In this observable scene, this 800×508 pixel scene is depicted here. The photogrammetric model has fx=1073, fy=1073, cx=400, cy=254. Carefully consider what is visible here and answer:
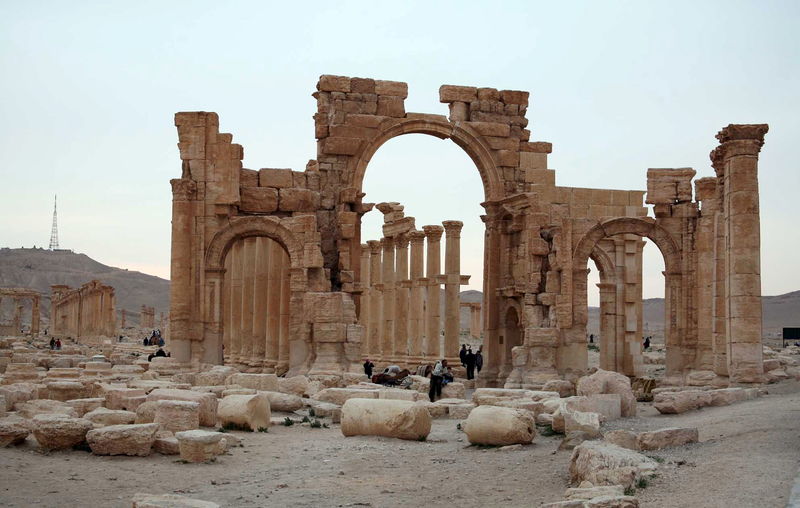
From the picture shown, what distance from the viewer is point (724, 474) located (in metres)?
10.0

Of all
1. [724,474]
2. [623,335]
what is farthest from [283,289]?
[724,474]

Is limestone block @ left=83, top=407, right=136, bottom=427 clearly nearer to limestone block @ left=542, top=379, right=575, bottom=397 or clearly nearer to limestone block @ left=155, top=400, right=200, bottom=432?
limestone block @ left=155, top=400, right=200, bottom=432

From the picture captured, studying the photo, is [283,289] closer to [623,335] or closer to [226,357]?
[226,357]

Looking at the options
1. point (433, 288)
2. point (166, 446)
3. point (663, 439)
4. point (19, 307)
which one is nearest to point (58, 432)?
point (166, 446)

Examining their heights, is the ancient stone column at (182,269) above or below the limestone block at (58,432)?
above

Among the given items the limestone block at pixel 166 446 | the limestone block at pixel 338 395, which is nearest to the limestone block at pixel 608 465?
the limestone block at pixel 166 446

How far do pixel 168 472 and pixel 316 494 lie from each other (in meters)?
1.87

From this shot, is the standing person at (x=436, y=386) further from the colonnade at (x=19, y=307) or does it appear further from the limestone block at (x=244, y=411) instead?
the colonnade at (x=19, y=307)

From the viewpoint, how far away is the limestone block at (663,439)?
40.0 ft

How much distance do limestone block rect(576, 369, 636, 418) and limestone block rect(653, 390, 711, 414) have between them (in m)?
0.70

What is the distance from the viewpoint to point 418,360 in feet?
118

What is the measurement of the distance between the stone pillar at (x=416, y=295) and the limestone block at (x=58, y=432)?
84.1 feet

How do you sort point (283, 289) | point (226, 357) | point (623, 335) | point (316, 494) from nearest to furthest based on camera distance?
point (316, 494)
point (283, 289)
point (623, 335)
point (226, 357)

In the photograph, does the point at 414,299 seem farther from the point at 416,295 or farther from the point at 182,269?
the point at 182,269
